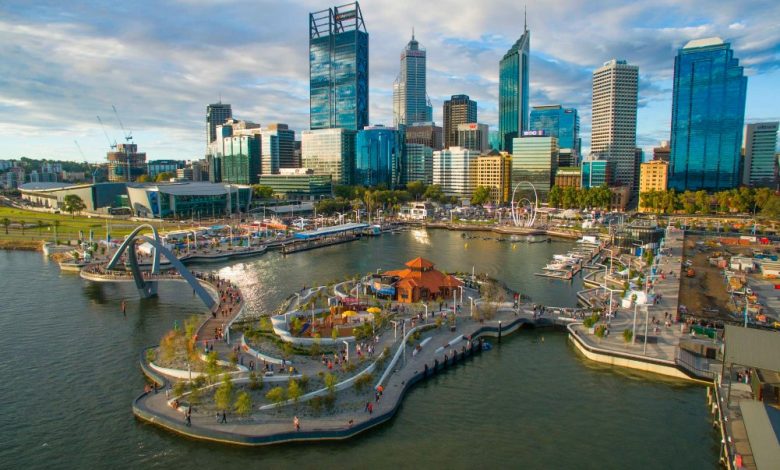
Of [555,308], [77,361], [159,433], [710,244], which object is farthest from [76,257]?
[710,244]

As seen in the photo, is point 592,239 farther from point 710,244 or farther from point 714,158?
point 714,158

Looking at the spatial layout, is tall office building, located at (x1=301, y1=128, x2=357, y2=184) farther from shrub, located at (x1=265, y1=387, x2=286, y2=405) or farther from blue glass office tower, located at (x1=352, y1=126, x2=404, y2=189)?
shrub, located at (x1=265, y1=387, x2=286, y2=405)

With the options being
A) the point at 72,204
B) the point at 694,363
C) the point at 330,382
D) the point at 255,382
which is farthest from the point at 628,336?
the point at 72,204

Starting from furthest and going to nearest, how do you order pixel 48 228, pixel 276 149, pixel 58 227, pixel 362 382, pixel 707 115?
pixel 276 149, pixel 707 115, pixel 48 228, pixel 58 227, pixel 362 382

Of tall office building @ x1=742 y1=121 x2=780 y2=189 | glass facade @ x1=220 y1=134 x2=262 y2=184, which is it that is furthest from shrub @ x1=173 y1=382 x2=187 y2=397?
tall office building @ x1=742 y1=121 x2=780 y2=189

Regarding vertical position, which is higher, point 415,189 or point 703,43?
point 703,43

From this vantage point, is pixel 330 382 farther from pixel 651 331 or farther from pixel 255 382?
pixel 651 331
